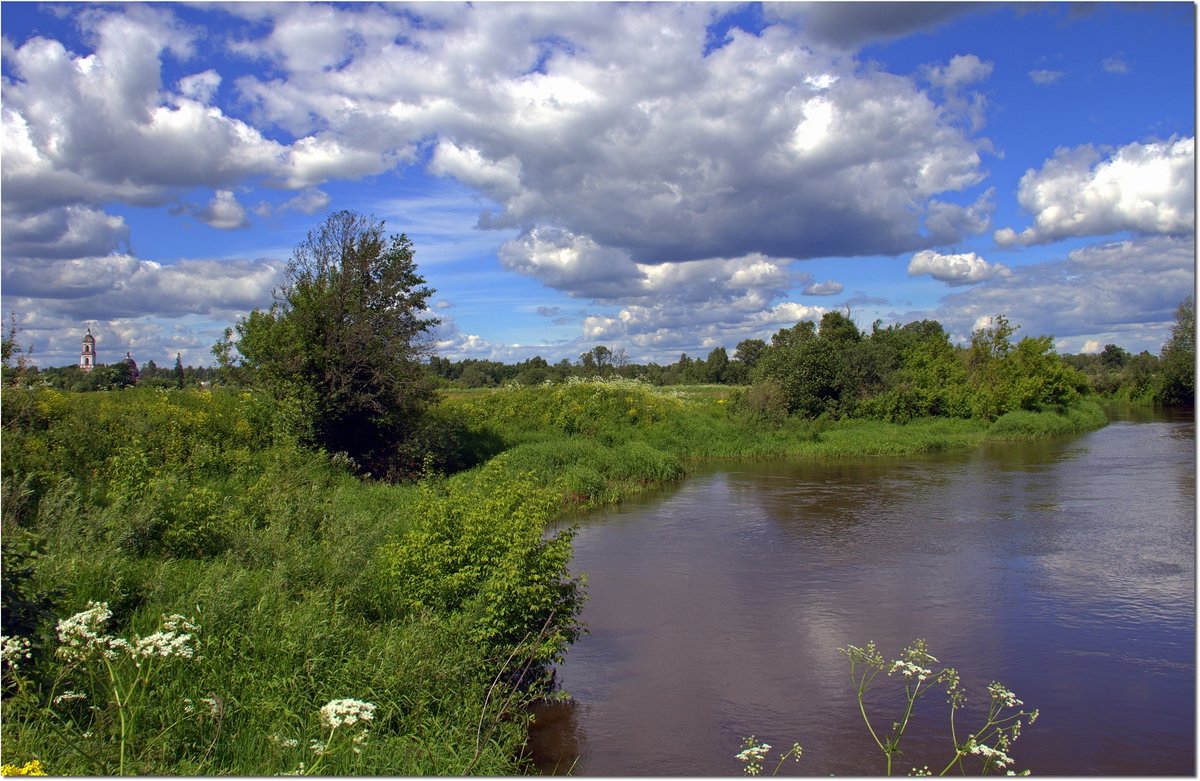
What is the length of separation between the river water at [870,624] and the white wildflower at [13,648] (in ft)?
12.9

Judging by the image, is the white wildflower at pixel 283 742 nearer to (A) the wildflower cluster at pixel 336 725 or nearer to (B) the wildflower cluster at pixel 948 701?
(A) the wildflower cluster at pixel 336 725

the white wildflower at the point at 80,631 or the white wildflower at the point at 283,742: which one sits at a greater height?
the white wildflower at the point at 80,631

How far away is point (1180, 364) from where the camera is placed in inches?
2079

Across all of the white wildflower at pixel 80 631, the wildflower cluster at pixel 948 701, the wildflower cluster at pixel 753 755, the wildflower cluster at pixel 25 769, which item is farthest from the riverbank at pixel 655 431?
the wildflower cluster at pixel 25 769

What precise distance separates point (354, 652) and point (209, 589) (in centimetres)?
137

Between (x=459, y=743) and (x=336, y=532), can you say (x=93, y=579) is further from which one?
(x=459, y=743)

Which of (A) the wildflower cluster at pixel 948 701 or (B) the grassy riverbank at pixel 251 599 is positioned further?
(A) the wildflower cluster at pixel 948 701

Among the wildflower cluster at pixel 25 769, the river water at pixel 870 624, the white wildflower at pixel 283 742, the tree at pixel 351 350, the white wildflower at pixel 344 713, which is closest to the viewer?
the wildflower cluster at pixel 25 769

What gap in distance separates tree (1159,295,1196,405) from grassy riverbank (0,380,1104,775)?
173 ft

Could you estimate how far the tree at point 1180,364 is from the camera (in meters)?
51.8

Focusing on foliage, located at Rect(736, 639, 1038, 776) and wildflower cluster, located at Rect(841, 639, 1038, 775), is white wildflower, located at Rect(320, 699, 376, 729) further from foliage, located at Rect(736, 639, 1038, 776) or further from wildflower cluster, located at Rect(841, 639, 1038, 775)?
A: wildflower cluster, located at Rect(841, 639, 1038, 775)

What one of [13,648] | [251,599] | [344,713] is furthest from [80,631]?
[251,599]

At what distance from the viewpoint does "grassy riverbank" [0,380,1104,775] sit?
5191 mm

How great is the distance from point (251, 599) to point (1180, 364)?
59.8 metres
